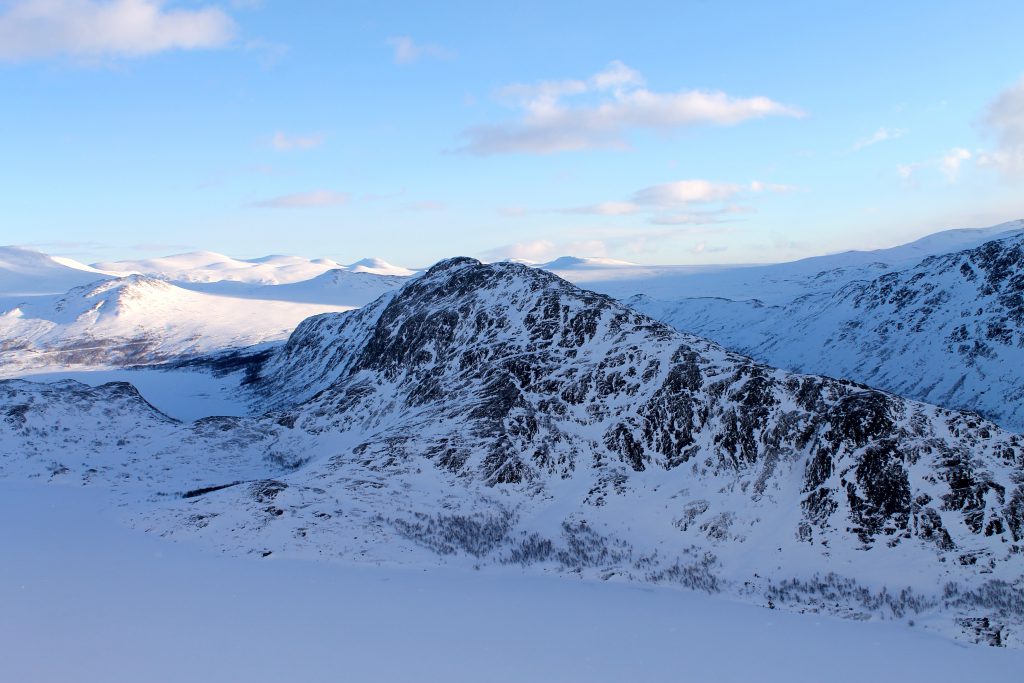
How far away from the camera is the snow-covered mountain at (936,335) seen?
300 ft

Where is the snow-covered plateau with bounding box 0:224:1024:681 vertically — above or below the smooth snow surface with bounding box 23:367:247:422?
above

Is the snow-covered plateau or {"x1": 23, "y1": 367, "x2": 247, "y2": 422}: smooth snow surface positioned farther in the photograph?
{"x1": 23, "y1": 367, "x2": 247, "y2": 422}: smooth snow surface

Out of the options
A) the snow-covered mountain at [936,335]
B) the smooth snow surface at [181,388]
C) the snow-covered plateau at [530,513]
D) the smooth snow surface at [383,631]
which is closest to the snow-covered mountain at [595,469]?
the snow-covered plateau at [530,513]

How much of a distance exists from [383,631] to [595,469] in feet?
93.0

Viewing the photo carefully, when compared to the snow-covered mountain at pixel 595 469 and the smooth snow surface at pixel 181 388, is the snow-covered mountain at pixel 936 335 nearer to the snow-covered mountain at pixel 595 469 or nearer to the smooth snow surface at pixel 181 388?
the snow-covered mountain at pixel 595 469

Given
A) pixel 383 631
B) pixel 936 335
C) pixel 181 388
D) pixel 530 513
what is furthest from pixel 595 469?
pixel 181 388

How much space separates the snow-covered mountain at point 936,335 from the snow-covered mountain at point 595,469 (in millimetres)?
55938

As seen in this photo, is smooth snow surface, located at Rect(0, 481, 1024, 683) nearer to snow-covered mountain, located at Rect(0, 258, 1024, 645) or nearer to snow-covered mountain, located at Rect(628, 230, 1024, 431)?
snow-covered mountain, located at Rect(0, 258, 1024, 645)

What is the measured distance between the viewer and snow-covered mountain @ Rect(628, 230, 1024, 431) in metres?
91.4

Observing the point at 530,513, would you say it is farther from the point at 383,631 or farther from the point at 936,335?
the point at 936,335

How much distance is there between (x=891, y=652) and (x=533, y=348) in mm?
41077

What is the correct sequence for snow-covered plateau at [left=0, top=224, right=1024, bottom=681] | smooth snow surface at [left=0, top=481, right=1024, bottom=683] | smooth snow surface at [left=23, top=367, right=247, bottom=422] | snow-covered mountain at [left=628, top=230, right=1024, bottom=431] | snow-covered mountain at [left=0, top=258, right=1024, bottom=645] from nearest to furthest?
smooth snow surface at [left=0, top=481, right=1024, bottom=683]
snow-covered plateau at [left=0, top=224, right=1024, bottom=681]
snow-covered mountain at [left=0, top=258, right=1024, bottom=645]
snow-covered mountain at [left=628, top=230, right=1024, bottom=431]
smooth snow surface at [left=23, top=367, right=247, bottom=422]

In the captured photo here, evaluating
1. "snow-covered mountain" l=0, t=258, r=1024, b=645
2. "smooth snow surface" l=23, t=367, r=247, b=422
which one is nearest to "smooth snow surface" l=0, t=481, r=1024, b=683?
"snow-covered mountain" l=0, t=258, r=1024, b=645

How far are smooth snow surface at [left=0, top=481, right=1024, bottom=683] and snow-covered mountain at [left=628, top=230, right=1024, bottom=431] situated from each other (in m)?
77.2
